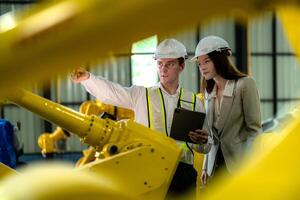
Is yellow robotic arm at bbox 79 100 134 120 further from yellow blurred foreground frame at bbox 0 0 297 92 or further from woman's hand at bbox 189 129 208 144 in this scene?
yellow blurred foreground frame at bbox 0 0 297 92

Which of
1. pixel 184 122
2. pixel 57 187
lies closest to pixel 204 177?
pixel 184 122

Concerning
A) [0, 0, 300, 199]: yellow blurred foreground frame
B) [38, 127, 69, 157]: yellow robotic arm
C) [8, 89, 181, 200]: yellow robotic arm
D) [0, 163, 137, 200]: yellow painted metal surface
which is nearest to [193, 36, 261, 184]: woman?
[8, 89, 181, 200]: yellow robotic arm

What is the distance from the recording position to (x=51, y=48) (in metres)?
0.72

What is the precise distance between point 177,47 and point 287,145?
289 cm

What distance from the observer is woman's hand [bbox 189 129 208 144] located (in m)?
3.65

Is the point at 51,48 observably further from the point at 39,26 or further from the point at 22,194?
the point at 22,194

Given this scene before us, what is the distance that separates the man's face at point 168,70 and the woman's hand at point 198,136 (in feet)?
1.38

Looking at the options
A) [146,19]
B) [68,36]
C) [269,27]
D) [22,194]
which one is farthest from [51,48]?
[269,27]

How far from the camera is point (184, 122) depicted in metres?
3.58

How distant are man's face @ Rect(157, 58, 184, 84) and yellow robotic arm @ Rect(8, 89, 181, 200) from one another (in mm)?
692

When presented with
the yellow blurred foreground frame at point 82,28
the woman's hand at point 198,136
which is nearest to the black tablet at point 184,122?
the woman's hand at point 198,136

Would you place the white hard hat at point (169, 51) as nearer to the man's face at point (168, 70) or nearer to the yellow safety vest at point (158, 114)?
the man's face at point (168, 70)

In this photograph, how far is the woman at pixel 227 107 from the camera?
389 centimetres

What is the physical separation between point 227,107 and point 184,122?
1.65 feet
